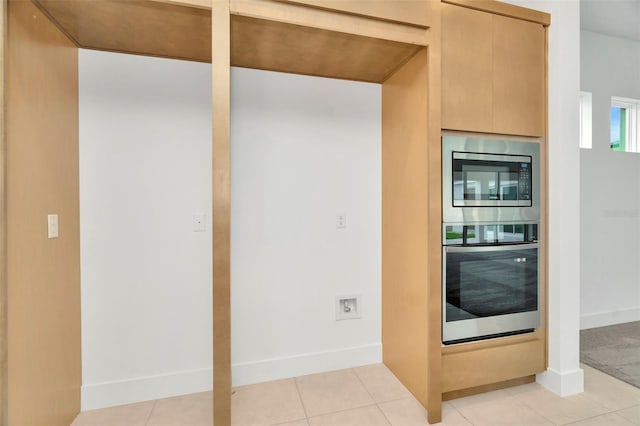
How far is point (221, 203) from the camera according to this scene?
1.44 m

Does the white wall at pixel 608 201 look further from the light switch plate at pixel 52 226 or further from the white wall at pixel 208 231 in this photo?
the light switch plate at pixel 52 226

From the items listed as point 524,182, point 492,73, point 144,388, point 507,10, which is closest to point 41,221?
point 144,388

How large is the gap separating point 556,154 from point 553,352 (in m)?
1.25

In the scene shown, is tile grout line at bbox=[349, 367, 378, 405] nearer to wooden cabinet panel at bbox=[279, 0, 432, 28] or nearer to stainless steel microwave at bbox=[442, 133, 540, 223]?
stainless steel microwave at bbox=[442, 133, 540, 223]

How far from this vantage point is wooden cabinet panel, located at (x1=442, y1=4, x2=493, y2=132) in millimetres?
1775

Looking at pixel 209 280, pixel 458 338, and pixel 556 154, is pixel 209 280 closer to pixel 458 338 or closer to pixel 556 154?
pixel 458 338

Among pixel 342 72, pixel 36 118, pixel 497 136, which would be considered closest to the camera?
pixel 36 118

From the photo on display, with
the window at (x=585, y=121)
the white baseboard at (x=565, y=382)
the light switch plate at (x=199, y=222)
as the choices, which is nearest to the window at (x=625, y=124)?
the window at (x=585, y=121)

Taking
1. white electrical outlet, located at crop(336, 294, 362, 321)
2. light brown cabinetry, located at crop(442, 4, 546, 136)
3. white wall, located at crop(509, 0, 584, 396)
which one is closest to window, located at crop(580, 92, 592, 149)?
white wall, located at crop(509, 0, 584, 396)

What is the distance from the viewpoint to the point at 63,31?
1.61 m

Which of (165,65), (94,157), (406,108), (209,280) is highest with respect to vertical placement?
(165,65)

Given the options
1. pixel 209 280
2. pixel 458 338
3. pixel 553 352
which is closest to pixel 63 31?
pixel 209 280

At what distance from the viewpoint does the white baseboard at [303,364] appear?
2072 mm

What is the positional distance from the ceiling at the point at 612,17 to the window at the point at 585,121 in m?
0.61
